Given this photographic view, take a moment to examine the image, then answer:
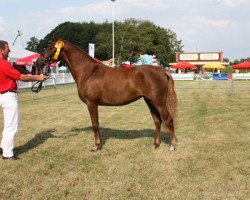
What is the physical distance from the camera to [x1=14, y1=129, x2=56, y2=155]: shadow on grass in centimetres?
811

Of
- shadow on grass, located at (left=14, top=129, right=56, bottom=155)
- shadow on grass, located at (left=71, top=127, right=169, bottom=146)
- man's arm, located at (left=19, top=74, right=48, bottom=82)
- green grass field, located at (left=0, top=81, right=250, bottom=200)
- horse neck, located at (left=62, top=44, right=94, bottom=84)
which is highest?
horse neck, located at (left=62, top=44, right=94, bottom=84)

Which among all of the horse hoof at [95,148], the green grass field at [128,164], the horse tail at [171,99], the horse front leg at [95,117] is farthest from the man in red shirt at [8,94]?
the horse tail at [171,99]

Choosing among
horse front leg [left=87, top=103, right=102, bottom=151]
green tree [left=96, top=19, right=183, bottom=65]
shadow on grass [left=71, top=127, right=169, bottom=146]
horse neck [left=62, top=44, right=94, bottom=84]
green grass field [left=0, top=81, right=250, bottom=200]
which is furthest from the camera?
green tree [left=96, top=19, right=183, bottom=65]

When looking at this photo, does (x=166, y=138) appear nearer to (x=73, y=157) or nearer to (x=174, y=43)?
(x=73, y=157)

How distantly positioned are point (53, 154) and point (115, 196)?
2948mm

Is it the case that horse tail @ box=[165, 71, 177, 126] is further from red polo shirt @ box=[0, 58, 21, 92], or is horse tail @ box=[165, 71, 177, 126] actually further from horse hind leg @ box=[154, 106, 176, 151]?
red polo shirt @ box=[0, 58, 21, 92]

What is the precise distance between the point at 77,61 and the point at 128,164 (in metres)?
2.82

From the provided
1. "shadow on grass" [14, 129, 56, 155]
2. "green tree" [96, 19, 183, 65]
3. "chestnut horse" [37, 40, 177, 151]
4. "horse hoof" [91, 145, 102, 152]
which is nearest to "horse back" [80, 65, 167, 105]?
"chestnut horse" [37, 40, 177, 151]

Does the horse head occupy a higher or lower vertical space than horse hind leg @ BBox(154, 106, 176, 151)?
higher

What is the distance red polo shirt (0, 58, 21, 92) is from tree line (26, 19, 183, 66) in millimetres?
52064

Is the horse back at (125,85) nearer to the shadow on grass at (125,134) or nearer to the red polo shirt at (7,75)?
the shadow on grass at (125,134)

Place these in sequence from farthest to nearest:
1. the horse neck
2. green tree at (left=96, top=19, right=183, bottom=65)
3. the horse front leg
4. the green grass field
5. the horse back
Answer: green tree at (left=96, top=19, right=183, bottom=65) → the horse neck → the horse front leg → the horse back → the green grass field

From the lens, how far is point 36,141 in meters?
9.09

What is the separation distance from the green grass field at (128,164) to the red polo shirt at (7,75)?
1585mm
